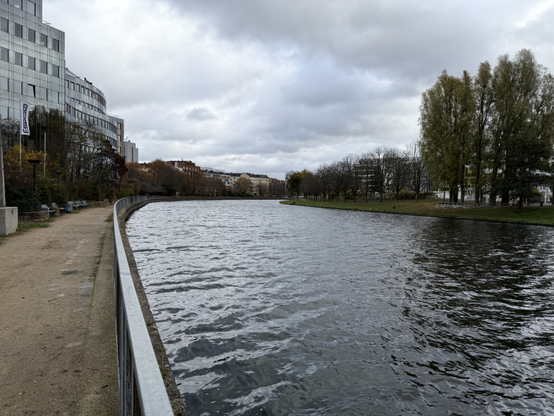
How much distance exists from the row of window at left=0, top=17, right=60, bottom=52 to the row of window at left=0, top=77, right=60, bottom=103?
526 cm

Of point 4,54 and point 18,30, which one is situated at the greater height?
point 18,30

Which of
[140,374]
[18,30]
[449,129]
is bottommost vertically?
[140,374]

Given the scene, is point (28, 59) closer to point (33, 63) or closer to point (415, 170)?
point (33, 63)

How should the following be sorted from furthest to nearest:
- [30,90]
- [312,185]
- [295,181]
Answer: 1. [295,181]
2. [312,185]
3. [30,90]

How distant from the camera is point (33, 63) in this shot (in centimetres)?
4356

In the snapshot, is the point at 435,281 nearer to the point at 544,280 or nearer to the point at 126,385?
the point at 544,280

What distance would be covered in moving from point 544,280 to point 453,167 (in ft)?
103

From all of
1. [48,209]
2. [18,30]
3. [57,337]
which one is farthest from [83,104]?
[57,337]

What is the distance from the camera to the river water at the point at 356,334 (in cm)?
496

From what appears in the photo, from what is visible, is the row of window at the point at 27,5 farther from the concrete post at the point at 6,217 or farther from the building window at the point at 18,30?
the concrete post at the point at 6,217

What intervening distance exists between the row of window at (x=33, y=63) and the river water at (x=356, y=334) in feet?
131

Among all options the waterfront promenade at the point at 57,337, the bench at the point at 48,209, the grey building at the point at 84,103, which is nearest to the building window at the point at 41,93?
the grey building at the point at 84,103

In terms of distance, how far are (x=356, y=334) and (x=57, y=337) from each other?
475 cm

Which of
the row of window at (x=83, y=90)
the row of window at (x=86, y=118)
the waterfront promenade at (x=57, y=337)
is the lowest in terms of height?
the waterfront promenade at (x=57, y=337)
